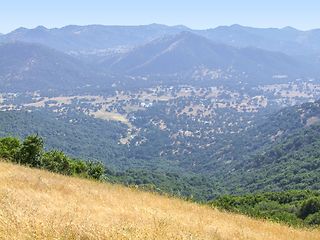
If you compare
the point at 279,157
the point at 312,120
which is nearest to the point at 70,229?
the point at 279,157

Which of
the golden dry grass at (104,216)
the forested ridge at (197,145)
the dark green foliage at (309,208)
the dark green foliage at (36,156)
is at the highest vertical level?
the golden dry grass at (104,216)

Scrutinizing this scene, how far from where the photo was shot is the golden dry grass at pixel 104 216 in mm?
6113

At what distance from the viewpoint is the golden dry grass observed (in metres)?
6.11

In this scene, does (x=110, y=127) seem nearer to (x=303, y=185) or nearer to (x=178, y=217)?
(x=303, y=185)

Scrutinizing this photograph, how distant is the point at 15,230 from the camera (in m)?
5.74

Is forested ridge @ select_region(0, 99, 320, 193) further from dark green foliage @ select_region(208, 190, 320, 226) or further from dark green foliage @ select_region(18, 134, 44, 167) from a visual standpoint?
dark green foliage @ select_region(18, 134, 44, 167)

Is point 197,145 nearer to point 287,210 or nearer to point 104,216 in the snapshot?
point 287,210

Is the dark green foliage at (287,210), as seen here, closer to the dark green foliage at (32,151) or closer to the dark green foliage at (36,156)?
the dark green foliage at (36,156)

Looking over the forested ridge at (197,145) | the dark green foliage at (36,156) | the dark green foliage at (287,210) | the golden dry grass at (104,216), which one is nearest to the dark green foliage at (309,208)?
the dark green foliage at (287,210)

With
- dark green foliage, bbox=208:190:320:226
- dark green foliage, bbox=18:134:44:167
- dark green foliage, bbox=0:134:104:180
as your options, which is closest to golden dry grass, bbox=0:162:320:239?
dark green foliage, bbox=208:190:320:226

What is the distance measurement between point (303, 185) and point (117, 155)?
11442cm

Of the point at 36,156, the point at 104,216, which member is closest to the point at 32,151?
the point at 36,156

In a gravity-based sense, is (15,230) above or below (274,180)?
above

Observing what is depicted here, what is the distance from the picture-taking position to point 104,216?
7496mm
